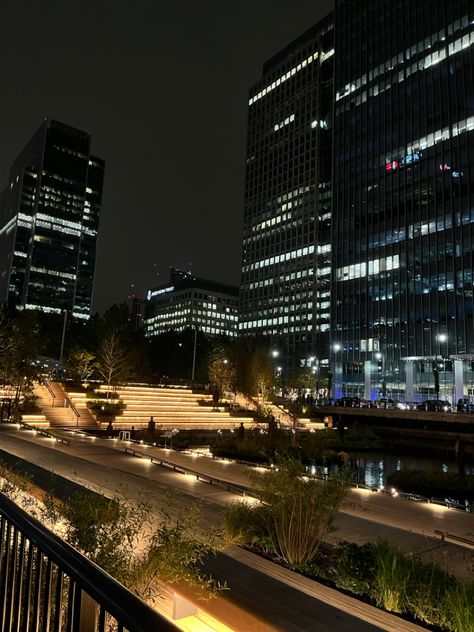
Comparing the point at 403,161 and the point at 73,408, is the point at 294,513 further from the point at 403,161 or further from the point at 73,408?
the point at 403,161

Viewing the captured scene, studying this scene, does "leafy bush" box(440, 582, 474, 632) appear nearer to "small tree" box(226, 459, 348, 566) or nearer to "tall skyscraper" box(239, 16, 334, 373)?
→ "small tree" box(226, 459, 348, 566)

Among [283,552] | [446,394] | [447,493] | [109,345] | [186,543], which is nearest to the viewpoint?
[186,543]

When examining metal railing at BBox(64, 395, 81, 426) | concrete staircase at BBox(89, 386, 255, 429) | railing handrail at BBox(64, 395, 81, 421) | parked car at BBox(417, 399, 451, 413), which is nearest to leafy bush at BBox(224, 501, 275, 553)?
metal railing at BBox(64, 395, 81, 426)

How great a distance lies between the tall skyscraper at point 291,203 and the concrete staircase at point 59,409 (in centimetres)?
8756

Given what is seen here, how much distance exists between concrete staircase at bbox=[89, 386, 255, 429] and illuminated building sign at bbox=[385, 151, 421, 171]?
61.0 metres

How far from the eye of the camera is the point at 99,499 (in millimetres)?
7059

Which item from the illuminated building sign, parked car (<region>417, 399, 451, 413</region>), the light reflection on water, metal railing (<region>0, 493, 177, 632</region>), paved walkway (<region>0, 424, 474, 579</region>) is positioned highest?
the illuminated building sign

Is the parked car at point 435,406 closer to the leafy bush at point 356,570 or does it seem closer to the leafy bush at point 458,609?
the leafy bush at point 356,570

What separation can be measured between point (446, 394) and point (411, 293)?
18.1 meters

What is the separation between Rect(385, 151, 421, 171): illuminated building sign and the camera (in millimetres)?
86706

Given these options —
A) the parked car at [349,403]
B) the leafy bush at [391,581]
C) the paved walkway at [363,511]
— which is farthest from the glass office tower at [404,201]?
the leafy bush at [391,581]

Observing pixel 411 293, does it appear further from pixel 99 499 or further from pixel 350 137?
pixel 99 499

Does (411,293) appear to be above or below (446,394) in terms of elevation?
above

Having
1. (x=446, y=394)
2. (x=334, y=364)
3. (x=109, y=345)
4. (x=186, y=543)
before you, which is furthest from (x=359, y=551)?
(x=334, y=364)
